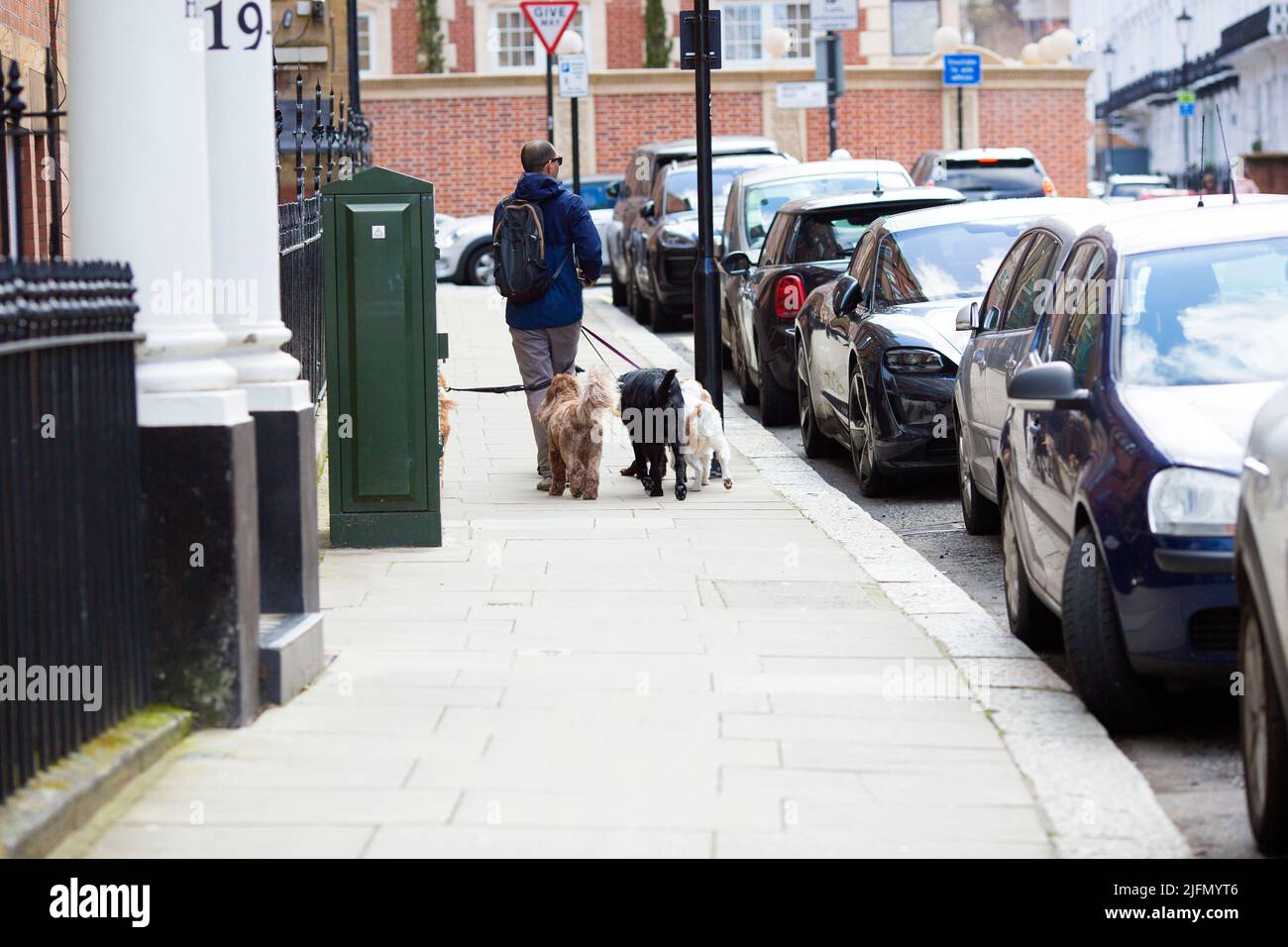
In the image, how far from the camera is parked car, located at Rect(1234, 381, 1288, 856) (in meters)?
4.46

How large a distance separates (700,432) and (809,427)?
2158 millimetres

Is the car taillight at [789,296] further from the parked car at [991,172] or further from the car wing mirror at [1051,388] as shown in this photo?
the parked car at [991,172]

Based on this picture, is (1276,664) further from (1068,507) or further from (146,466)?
(146,466)

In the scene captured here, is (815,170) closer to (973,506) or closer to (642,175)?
(642,175)

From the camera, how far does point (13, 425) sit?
468cm

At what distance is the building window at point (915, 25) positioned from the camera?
5341 cm

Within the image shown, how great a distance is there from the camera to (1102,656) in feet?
19.9

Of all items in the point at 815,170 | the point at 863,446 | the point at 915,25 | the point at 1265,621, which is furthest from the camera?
the point at 915,25

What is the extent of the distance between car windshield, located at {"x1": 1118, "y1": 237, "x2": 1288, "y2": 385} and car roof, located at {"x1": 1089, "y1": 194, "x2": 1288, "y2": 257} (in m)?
0.04

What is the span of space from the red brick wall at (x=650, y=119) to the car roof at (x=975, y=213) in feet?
93.1

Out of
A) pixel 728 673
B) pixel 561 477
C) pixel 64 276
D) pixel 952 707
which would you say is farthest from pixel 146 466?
pixel 561 477

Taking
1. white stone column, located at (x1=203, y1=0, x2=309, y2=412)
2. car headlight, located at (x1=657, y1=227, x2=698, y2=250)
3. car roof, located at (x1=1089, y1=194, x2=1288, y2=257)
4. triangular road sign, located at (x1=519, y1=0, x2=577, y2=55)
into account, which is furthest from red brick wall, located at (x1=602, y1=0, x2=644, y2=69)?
white stone column, located at (x1=203, y1=0, x2=309, y2=412)

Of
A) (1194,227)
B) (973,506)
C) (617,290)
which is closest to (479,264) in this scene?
(617,290)

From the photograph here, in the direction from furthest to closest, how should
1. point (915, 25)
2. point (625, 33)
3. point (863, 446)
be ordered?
1. point (915, 25)
2. point (625, 33)
3. point (863, 446)
